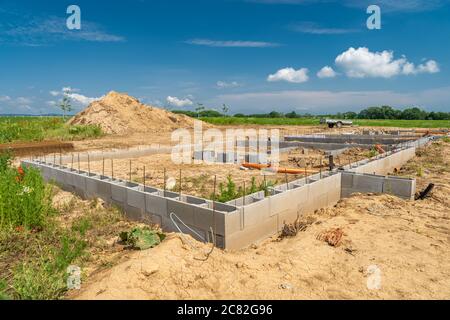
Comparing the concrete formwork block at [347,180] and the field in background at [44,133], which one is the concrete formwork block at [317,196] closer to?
the concrete formwork block at [347,180]

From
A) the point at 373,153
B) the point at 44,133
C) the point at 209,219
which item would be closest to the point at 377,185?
the point at 209,219

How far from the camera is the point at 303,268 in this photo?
349cm

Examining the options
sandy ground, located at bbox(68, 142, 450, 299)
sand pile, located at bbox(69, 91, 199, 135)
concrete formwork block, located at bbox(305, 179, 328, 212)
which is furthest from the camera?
sand pile, located at bbox(69, 91, 199, 135)

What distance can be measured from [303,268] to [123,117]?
22.1m

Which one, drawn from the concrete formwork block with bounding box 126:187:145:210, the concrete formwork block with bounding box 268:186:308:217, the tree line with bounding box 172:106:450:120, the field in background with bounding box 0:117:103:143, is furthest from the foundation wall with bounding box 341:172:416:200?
the tree line with bounding box 172:106:450:120

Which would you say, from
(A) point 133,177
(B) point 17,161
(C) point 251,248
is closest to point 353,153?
(A) point 133,177

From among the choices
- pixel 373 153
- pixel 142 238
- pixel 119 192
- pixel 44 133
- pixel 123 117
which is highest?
pixel 123 117

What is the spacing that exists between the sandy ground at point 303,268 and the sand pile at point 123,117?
19.6 meters

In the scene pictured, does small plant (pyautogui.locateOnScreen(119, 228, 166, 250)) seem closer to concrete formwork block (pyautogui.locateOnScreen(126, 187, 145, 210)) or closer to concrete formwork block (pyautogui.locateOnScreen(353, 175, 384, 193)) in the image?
concrete formwork block (pyautogui.locateOnScreen(126, 187, 145, 210))

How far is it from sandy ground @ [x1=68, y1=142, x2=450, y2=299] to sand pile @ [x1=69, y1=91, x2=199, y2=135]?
19.6 m

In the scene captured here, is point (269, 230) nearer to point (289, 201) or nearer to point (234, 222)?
point (289, 201)

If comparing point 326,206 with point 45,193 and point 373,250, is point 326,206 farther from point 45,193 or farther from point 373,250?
point 45,193

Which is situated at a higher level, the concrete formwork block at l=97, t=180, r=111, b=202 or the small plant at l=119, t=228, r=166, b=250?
the concrete formwork block at l=97, t=180, r=111, b=202

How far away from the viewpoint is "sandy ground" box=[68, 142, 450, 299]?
9.89ft
